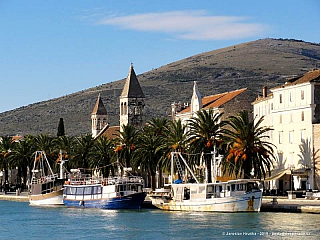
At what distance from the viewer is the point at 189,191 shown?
262ft

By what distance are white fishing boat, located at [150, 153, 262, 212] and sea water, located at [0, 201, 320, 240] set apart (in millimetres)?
1375

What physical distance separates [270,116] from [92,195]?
23371mm

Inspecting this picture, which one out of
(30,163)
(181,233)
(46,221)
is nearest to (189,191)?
(46,221)

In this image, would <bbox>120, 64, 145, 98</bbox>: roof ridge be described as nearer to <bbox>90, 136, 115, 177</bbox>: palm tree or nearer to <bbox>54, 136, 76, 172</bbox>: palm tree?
<bbox>54, 136, 76, 172</bbox>: palm tree

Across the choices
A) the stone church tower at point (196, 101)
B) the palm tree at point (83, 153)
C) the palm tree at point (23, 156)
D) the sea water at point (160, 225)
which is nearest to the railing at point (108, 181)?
the sea water at point (160, 225)

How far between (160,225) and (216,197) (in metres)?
12.0

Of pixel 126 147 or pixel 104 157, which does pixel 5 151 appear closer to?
pixel 104 157

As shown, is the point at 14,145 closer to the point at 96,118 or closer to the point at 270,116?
the point at 96,118

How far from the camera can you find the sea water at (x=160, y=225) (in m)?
57.5

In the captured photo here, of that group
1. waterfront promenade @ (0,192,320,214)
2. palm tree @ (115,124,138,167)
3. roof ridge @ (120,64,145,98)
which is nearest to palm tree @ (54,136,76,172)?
palm tree @ (115,124,138,167)

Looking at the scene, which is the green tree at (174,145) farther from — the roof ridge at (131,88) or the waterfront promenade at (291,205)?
the roof ridge at (131,88)

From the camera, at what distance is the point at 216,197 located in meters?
76.1

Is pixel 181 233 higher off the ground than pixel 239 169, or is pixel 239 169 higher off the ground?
pixel 239 169

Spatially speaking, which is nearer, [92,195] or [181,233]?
[181,233]
